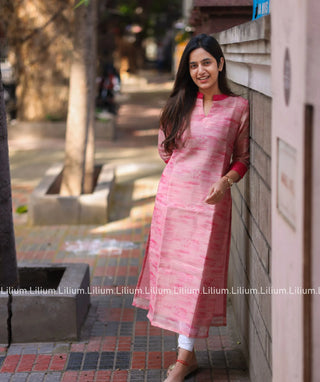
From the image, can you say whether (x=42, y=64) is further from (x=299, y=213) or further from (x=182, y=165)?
(x=299, y=213)

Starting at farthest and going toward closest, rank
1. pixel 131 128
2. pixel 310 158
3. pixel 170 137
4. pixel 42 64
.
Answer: pixel 131 128 < pixel 42 64 < pixel 170 137 < pixel 310 158

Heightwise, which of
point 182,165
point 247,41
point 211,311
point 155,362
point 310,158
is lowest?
point 155,362

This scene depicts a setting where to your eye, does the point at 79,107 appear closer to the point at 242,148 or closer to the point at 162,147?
the point at 162,147

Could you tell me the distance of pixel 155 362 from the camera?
407 centimetres

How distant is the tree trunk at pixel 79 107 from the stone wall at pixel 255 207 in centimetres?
376

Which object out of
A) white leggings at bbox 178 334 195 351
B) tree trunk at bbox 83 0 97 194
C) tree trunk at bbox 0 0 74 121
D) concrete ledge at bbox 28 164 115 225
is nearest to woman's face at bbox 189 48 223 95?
white leggings at bbox 178 334 195 351

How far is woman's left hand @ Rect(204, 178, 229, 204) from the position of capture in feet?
11.3

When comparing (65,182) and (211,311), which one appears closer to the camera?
(211,311)

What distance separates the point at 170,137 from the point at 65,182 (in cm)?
445

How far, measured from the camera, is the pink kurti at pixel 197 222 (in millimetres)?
3566

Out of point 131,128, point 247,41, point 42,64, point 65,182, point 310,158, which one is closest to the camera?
point 310,158

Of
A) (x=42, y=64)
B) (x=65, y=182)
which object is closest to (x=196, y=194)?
(x=65, y=182)

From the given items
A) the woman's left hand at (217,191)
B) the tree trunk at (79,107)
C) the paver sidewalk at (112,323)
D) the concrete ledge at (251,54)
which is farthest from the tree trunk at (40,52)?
the woman's left hand at (217,191)

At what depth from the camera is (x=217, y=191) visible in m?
3.45
